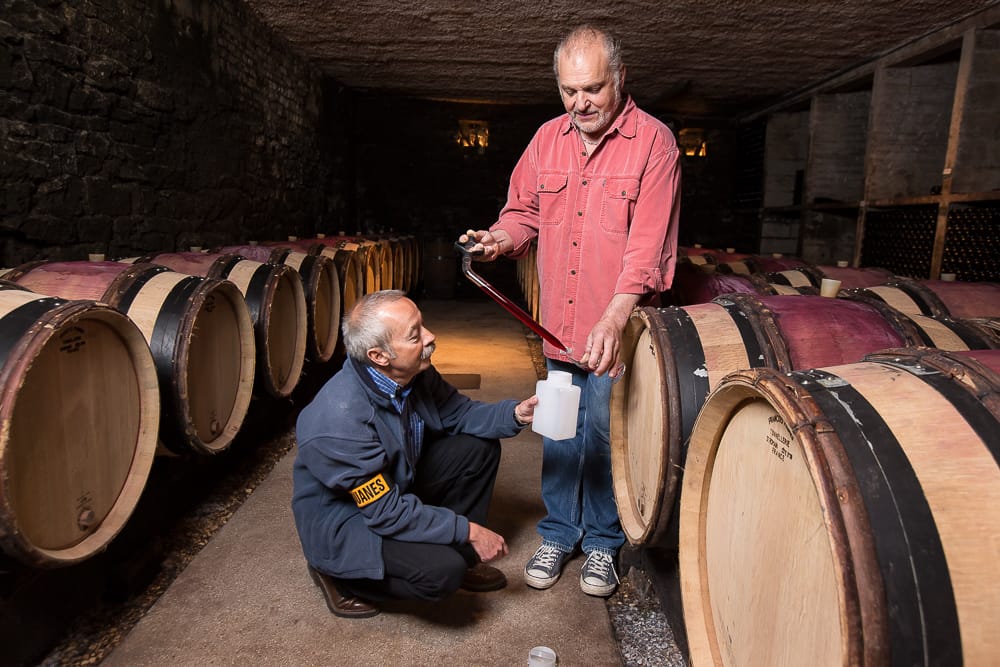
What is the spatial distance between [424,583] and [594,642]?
55 cm

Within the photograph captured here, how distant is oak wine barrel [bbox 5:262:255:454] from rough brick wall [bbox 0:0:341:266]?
3.70 ft

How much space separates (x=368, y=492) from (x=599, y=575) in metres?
0.89

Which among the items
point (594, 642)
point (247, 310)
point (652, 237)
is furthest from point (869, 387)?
point (247, 310)

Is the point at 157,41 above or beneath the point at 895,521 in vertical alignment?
above

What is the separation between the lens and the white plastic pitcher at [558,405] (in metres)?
1.62

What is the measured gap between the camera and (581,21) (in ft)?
18.3

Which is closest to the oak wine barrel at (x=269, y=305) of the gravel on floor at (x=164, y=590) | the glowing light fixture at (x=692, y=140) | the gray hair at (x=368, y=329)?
the gravel on floor at (x=164, y=590)

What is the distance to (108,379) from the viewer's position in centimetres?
175

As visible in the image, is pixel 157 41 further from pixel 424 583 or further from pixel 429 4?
pixel 424 583

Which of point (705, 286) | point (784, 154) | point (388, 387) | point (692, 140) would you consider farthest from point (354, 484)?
point (784, 154)

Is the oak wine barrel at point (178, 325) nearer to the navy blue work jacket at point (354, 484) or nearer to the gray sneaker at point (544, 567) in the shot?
the navy blue work jacket at point (354, 484)

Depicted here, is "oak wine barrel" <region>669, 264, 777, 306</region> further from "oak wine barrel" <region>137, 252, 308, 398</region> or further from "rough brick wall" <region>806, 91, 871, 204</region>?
"rough brick wall" <region>806, 91, 871, 204</region>

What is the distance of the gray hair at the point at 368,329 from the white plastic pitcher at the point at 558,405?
1.58ft

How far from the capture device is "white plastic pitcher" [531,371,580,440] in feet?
5.30
